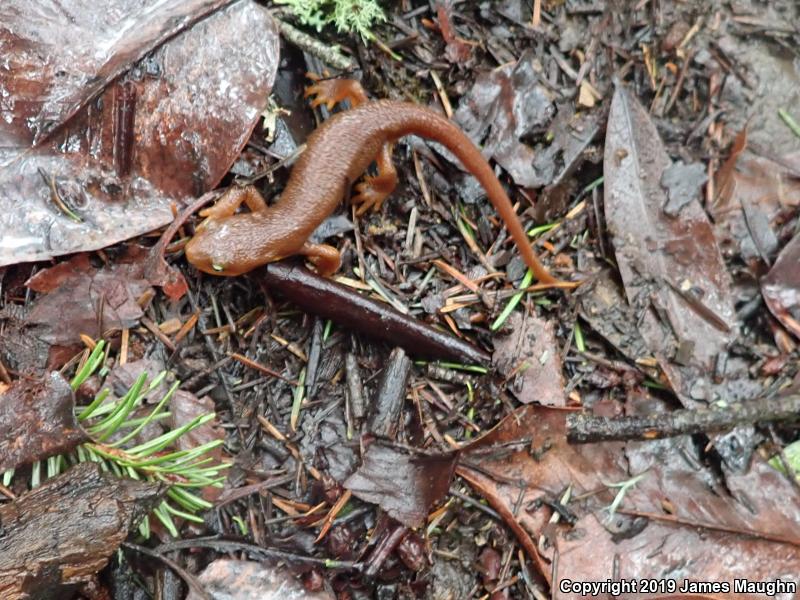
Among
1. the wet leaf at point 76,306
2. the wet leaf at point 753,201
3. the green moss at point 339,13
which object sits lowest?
the wet leaf at point 753,201

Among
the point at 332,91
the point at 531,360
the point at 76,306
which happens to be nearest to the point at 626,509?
the point at 531,360

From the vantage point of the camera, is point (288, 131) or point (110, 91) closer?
point (110, 91)

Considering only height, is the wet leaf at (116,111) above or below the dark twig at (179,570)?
above

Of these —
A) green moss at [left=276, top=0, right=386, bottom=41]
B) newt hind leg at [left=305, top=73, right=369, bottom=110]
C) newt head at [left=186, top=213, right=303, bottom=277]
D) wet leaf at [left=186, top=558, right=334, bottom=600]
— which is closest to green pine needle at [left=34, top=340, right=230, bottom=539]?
wet leaf at [left=186, top=558, right=334, bottom=600]

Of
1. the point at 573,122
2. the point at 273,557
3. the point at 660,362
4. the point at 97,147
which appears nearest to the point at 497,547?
the point at 273,557

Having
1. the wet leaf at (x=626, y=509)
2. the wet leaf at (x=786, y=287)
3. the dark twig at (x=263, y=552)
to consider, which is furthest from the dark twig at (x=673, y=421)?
the dark twig at (x=263, y=552)

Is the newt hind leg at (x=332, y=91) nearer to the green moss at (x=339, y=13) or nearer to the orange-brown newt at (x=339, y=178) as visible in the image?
the orange-brown newt at (x=339, y=178)

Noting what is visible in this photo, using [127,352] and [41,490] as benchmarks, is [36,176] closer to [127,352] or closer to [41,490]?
[127,352]
